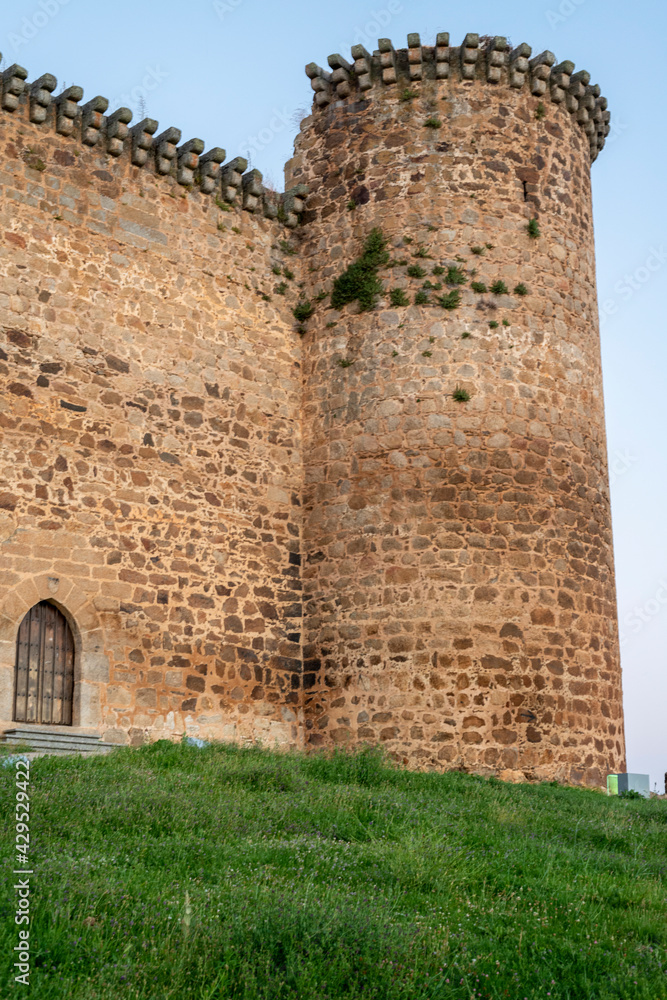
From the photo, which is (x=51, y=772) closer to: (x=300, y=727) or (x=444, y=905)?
(x=444, y=905)

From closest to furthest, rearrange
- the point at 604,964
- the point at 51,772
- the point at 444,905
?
the point at 604,964 → the point at 444,905 → the point at 51,772

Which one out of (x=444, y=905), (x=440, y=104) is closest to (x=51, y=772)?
(x=444, y=905)

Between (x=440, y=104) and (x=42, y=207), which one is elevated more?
(x=440, y=104)

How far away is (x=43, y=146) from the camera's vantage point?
11531 mm

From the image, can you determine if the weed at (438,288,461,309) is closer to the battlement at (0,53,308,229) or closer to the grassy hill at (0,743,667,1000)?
the battlement at (0,53,308,229)

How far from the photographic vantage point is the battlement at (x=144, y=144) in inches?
449

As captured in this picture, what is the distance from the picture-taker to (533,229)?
13.1 metres

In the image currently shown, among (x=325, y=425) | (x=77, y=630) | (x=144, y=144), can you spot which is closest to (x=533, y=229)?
(x=325, y=425)

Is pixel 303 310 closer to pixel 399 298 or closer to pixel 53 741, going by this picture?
pixel 399 298

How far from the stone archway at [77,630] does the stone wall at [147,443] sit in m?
0.02

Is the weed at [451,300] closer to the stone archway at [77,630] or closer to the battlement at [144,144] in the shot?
the battlement at [144,144]

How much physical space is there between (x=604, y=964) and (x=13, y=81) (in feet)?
31.8

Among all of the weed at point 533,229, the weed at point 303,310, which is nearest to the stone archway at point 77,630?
the weed at point 303,310

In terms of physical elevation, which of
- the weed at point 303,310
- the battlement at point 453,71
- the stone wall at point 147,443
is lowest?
the stone wall at point 147,443
